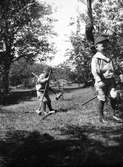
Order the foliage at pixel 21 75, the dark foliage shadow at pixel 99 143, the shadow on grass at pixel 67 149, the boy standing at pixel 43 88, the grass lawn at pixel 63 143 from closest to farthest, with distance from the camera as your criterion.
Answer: the dark foliage shadow at pixel 99 143 → the shadow on grass at pixel 67 149 → the grass lawn at pixel 63 143 → the boy standing at pixel 43 88 → the foliage at pixel 21 75

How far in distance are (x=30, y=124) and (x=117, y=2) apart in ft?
63.3

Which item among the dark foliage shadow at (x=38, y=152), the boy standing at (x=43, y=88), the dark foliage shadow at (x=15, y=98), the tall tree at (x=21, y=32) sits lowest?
the dark foliage shadow at (x=15, y=98)

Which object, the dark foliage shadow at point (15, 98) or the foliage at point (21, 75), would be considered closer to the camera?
the dark foliage shadow at point (15, 98)

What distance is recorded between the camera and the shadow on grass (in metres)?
6.07

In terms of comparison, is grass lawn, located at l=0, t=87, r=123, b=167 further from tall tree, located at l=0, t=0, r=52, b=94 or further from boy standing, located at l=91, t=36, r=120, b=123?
tall tree, located at l=0, t=0, r=52, b=94

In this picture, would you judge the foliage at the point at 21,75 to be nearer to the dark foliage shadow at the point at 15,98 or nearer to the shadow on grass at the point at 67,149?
the dark foliage shadow at the point at 15,98

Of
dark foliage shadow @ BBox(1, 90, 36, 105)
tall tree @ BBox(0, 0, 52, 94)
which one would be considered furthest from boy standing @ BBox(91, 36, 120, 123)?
tall tree @ BBox(0, 0, 52, 94)

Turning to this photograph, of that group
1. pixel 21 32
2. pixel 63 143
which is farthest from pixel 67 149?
pixel 21 32

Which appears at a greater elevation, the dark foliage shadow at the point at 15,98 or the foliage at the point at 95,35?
the foliage at the point at 95,35

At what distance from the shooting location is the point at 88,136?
7926mm

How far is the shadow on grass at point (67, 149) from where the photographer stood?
607cm

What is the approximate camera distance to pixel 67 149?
6.93 m

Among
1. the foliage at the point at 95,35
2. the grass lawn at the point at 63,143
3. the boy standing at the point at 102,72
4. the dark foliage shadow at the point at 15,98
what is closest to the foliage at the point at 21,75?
the dark foliage shadow at the point at 15,98

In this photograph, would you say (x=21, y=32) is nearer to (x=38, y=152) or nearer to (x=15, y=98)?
(x=15, y=98)
